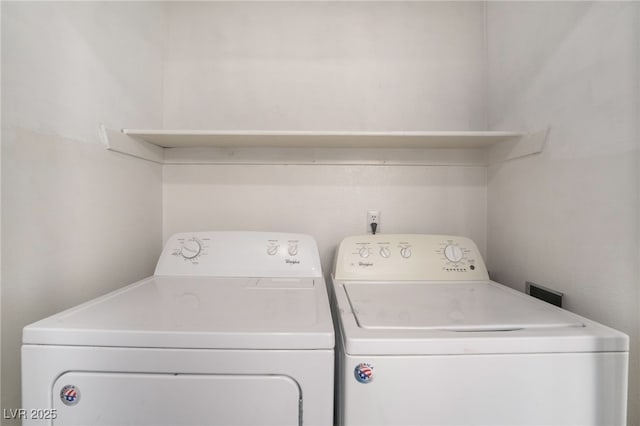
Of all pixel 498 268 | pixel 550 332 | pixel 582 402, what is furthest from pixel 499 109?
pixel 582 402

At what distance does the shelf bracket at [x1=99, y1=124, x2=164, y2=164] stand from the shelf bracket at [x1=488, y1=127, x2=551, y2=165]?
159 centimetres

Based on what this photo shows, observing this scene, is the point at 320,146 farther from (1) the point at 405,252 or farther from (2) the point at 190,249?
(2) the point at 190,249

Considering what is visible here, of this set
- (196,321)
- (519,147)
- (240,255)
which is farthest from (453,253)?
(196,321)

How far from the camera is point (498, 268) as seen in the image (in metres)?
1.28

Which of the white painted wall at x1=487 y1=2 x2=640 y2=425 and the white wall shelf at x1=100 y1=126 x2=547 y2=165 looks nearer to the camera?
the white painted wall at x1=487 y1=2 x2=640 y2=425

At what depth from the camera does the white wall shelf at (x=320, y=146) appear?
1.07m

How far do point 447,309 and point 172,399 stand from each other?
2.39 feet

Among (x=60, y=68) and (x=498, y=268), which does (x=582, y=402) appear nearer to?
(x=498, y=268)

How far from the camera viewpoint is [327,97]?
1.40 m

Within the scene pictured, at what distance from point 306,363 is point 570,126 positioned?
1082 millimetres

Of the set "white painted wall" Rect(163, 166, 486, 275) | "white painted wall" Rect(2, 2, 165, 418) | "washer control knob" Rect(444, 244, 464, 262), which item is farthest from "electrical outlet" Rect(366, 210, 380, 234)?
"white painted wall" Rect(2, 2, 165, 418)

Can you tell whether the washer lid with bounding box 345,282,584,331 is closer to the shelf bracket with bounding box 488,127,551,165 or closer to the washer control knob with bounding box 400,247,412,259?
the washer control knob with bounding box 400,247,412,259

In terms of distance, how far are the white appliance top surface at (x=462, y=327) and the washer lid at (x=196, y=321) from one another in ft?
0.29

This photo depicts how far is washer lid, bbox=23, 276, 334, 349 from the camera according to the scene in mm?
593
